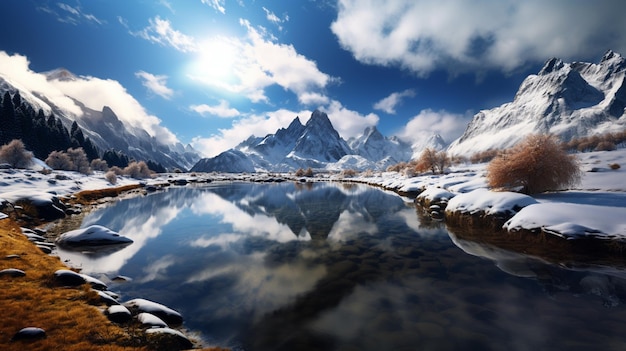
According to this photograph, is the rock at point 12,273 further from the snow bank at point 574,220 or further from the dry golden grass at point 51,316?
the snow bank at point 574,220

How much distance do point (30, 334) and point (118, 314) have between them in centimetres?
216

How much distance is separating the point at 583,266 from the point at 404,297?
11359 mm

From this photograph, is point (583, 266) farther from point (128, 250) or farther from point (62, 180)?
point (62, 180)

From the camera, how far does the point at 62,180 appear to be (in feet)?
176

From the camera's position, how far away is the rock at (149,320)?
8414 millimetres

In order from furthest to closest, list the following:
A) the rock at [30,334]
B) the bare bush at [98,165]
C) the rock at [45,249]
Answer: the bare bush at [98,165] < the rock at [45,249] < the rock at [30,334]

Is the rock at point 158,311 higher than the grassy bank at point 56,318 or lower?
lower

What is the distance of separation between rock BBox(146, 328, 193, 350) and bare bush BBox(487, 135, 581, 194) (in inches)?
1308

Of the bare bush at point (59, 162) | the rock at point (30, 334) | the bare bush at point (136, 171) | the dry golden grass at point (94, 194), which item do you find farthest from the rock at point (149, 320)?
the bare bush at point (136, 171)

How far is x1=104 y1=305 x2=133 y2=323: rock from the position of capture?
27.6ft

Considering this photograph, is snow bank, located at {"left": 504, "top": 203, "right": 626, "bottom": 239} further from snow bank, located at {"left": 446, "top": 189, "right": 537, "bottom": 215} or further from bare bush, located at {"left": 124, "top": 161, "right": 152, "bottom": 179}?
bare bush, located at {"left": 124, "top": 161, "right": 152, "bottom": 179}

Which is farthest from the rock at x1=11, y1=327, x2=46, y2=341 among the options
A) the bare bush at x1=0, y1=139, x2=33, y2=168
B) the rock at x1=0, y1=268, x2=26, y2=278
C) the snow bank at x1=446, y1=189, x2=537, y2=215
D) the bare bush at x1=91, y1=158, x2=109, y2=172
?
the bare bush at x1=91, y1=158, x2=109, y2=172

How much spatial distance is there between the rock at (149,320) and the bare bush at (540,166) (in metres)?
33.7

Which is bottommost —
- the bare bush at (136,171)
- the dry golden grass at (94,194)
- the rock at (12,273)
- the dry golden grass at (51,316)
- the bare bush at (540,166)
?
the dry golden grass at (51,316)
